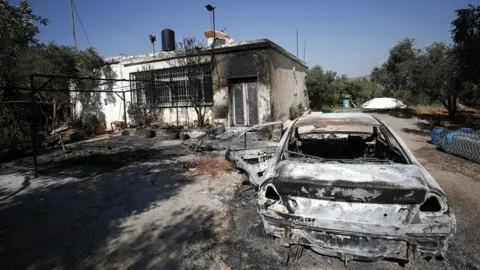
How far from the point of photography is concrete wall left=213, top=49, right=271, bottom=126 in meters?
9.53

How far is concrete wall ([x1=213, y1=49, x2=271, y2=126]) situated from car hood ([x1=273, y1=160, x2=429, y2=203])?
24.9 ft

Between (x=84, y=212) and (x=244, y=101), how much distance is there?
760 centimetres

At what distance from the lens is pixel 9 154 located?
24.3 feet

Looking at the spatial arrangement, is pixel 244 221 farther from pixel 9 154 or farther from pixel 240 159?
pixel 9 154

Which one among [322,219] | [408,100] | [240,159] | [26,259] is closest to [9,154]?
[26,259]

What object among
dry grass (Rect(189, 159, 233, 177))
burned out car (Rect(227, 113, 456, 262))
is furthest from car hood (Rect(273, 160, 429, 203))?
dry grass (Rect(189, 159, 233, 177))

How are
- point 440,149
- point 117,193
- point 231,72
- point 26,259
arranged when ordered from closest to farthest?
point 26,259 → point 117,193 → point 440,149 → point 231,72

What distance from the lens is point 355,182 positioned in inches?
79.0

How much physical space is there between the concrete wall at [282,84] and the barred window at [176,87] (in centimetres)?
288

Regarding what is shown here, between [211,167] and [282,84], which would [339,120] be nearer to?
[211,167]

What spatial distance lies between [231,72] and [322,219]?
8809mm

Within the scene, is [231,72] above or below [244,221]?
above

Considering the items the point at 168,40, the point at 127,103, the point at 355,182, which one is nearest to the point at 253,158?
the point at 355,182

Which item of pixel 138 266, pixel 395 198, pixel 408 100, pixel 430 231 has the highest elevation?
pixel 408 100
